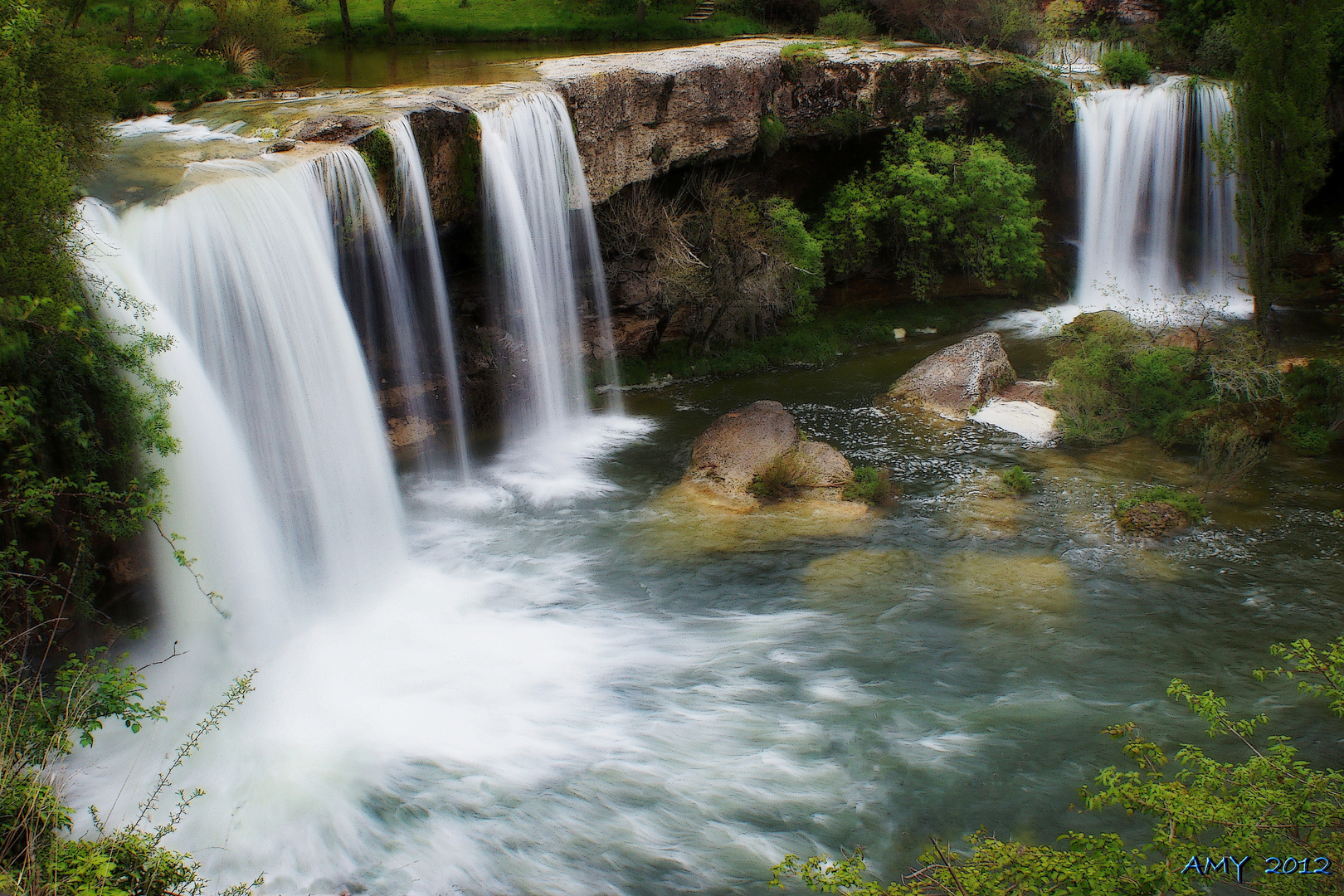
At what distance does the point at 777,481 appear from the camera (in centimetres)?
1274

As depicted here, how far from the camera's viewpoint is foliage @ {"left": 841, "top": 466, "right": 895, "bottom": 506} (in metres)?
12.5

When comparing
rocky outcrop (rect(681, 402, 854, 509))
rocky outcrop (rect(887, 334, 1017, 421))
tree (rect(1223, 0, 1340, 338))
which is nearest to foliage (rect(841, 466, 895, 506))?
rocky outcrop (rect(681, 402, 854, 509))

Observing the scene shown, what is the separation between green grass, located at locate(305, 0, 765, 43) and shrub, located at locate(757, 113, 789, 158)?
793 cm

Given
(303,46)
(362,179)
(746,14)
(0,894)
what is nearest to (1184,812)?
(0,894)

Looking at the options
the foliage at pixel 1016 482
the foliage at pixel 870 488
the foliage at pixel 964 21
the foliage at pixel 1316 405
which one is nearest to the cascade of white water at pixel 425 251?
the foliage at pixel 870 488

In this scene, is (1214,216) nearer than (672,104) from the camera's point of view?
No

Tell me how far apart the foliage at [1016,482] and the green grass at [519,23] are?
55.6ft

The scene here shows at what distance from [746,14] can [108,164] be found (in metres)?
20.4

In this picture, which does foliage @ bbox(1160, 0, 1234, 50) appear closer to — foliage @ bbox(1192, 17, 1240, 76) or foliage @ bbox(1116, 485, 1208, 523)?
foliage @ bbox(1192, 17, 1240, 76)

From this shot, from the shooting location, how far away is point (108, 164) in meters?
10.9

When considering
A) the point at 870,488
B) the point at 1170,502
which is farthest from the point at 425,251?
the point at 1170,502

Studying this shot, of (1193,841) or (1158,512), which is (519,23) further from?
(1193,841)

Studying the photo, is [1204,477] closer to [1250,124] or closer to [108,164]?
[1250,124]

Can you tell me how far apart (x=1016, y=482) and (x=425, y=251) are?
9569 mm
